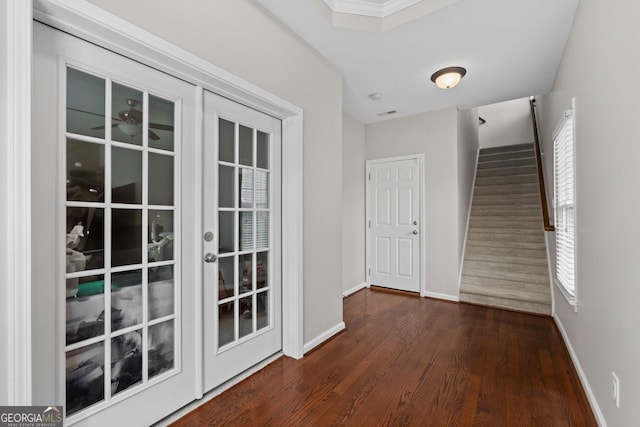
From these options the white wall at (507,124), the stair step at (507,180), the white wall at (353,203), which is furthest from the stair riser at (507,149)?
the white wall at (353,203)

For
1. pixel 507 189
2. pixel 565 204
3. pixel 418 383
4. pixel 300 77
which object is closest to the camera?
pixel 418 383

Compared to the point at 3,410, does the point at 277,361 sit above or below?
below

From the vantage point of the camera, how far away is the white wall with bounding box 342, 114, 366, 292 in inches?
164

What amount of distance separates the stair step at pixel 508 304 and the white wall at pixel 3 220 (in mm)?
4212

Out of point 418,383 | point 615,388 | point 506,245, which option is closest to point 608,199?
point 615,388

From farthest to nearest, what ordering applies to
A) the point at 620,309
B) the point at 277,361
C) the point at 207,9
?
the point at 277,361 < the point at 207,9 < the point at 620,309

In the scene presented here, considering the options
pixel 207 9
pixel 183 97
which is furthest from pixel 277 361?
pixel 207 9

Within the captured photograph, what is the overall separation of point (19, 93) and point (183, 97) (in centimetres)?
77

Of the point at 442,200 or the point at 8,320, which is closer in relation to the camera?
the point at 8,320

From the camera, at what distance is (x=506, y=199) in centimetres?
491

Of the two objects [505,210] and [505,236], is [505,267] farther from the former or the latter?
[505,210]

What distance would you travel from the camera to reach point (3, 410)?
106 cm

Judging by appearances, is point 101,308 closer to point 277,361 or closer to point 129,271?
point 129,271

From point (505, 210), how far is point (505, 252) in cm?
89
